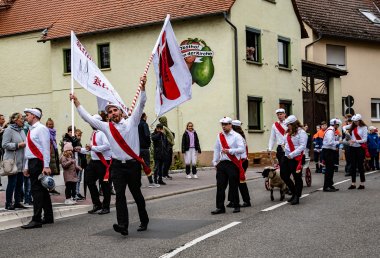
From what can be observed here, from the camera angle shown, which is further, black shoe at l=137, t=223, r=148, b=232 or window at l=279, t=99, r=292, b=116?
window at l=279, t=99, r=292, b=116

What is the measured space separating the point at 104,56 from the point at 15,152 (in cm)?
1931

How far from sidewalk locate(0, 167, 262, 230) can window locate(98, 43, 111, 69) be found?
8703 millimetres

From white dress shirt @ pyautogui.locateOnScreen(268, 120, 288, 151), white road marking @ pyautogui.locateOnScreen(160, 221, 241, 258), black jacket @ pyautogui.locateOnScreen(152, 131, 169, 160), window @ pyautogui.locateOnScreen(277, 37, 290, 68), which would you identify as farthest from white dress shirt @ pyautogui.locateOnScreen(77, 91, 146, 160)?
window @ pyautogui.locateOnScreen(277, 37, 290, 68)

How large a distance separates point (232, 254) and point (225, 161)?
15.3ft

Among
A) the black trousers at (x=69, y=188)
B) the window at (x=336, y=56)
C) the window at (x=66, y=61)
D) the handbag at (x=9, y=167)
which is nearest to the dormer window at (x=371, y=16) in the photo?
the window at (x=336, y=56)

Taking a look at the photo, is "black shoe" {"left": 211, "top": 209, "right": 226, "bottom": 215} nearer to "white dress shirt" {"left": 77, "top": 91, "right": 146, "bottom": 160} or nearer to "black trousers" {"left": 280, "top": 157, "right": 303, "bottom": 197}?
"black trousers" {"left": 280, "top": 157, "right": 303, "bottom": 197}

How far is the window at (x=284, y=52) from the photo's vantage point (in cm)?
3216

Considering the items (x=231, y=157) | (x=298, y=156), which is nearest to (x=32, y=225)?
(x=231, y=157)

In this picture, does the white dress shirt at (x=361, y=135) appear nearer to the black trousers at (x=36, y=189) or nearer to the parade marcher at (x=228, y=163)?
the parade marcher at (x=228, y=163)

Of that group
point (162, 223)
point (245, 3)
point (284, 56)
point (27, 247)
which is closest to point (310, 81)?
point (284, 56)

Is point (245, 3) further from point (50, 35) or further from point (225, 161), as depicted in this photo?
point (225, 161)

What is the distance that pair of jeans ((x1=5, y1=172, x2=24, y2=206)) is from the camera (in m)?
12.9

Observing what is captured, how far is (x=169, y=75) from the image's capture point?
1148 centimetres

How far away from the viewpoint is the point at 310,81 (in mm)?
34688
